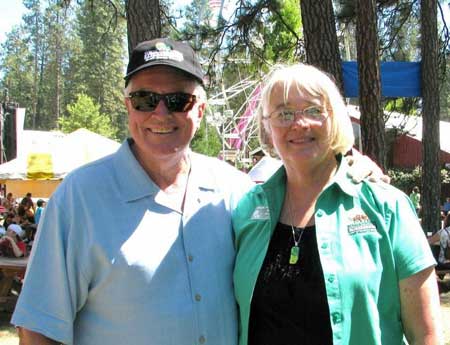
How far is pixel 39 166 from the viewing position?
386 inches

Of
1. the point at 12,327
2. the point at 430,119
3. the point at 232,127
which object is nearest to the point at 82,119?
the point at 232,127

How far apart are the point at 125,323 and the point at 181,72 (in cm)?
97

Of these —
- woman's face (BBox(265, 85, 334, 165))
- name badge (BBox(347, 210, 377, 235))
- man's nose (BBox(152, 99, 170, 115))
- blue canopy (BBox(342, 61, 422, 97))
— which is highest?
blue canopy (BBox(342, 61, 422, 97))

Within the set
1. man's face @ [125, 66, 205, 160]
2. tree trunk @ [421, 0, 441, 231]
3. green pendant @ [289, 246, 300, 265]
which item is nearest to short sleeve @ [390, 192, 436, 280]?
green pendant @ [289, 246, 300, 265]

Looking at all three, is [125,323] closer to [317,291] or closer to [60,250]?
[60,250]

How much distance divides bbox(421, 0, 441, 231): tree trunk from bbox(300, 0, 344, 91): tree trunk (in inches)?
132

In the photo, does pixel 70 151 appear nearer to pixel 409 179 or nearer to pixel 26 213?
pixel 26 213

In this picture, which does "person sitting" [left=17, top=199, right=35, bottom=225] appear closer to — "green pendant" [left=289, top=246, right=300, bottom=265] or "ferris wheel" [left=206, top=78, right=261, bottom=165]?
"green pendant" [left=289, top=246, right=300, bottom=265]

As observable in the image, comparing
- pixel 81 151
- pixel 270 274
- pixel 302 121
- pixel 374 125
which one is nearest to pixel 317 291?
pixel 270 274

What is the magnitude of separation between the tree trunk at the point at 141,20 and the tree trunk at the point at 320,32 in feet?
5.19

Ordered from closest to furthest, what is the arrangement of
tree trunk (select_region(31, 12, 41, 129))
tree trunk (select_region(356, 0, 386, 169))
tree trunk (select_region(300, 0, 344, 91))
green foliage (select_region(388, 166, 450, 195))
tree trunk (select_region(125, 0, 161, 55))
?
tree trunk (select_region(125, 0, 161, 55))
tree trunk (select_region(300, 0, 344, 91))
tree trunk (select_region(356, 0, 386, 169))
green foliage (select_region(388, 166, 450, 195))
tree trunk (select_region(31, 12, 41, 129))

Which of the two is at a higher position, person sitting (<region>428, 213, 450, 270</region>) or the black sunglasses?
the black sunglasses

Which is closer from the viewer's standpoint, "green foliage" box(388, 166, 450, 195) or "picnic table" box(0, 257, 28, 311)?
"picnic table" box(0, 257, 28, 311)

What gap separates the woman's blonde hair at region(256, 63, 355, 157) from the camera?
Answer: 2180 millimetres
